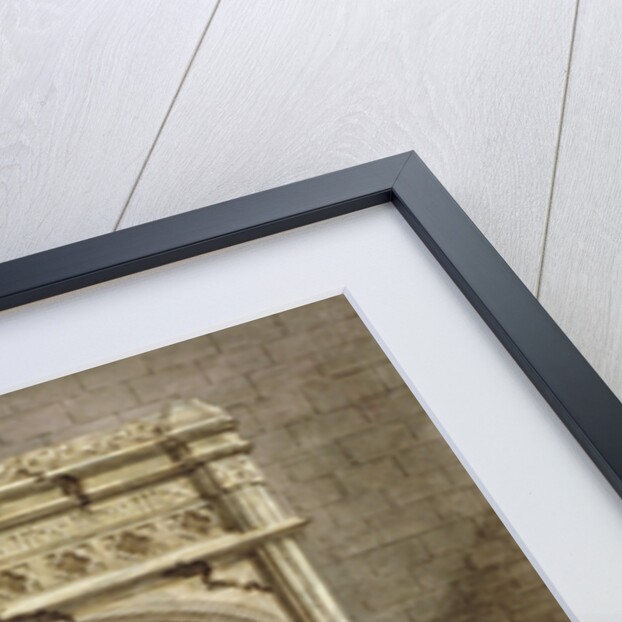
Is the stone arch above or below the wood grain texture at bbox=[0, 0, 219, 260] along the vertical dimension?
below

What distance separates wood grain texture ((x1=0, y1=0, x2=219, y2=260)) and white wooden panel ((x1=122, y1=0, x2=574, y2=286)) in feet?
0.05

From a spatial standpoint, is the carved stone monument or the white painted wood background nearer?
the carved stone monument

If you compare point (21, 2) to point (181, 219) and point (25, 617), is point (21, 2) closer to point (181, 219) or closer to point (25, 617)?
point (181, 219)

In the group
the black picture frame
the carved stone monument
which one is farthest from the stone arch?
the black picture frame

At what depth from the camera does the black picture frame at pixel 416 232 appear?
0.45 m

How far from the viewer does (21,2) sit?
607 mm

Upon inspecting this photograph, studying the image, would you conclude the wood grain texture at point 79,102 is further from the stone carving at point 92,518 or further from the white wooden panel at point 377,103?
the stone carving at point 92,518

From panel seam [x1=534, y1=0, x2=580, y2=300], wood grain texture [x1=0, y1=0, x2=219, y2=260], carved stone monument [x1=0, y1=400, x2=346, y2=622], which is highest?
wood grain texture [x1=0, y1=0, x2=219, y2=260]

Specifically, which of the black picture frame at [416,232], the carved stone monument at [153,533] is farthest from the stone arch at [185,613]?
the black picture frame at [416,232]

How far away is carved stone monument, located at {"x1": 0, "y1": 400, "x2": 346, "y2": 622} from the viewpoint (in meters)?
0.41

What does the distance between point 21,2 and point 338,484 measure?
1.29ft

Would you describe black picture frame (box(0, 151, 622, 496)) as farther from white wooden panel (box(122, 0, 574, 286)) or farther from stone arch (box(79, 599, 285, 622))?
stone arch (box(79, 599, 285, 622))

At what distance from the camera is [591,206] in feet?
1.74

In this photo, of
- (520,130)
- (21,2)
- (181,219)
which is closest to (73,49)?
(21,2)
